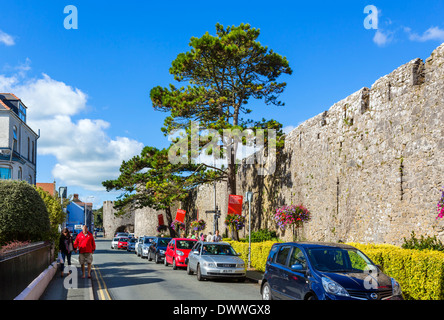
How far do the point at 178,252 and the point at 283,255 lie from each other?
11886 mm

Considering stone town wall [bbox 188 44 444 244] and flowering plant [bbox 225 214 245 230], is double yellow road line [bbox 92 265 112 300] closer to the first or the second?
stone town wall [bbox 188 44 444 244]

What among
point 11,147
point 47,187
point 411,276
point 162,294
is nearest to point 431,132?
point 411,276

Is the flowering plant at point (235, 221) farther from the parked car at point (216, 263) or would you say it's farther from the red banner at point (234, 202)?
the parked car at point (216, 263)

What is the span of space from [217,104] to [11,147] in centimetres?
2070

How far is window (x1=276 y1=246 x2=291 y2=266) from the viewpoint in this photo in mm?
10024

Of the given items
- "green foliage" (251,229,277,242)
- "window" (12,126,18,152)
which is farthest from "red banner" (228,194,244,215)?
"window" (12,126,18,152)

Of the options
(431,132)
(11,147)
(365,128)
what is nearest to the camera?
(431,132)

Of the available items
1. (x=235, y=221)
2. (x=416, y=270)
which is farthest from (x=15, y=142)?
(x=416, y=270)

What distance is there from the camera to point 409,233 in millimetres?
14656

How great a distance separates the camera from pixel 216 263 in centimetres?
1580

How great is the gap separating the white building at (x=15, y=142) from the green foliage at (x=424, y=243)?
27716 mm

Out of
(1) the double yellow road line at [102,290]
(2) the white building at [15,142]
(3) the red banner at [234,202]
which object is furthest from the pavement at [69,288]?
(2) the white building at [15,142]

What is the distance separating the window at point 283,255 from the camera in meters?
10.0
